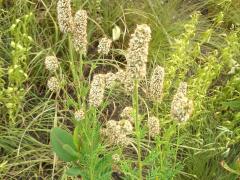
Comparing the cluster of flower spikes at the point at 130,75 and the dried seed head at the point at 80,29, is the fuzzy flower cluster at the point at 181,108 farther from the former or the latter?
the dried seed head at the point at 80,29

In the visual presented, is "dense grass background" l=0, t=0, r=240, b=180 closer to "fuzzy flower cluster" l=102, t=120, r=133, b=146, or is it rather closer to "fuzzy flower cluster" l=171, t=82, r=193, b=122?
"fuzzy flower cluster" l=102, t=120, r=133, b=146

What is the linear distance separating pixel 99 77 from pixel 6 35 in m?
1.31

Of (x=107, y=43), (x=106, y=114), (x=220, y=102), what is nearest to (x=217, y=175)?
(x=220, y=102)

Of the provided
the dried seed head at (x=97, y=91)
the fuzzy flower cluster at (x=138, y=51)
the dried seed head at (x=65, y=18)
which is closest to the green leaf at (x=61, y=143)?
the dried seed head at (x=97, y=91)

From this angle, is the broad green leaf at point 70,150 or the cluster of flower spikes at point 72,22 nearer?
the cluster of flower spikes at point 72,22

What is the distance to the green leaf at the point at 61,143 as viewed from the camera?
5.82 feet

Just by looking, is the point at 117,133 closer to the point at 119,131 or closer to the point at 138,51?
the point at 119,131

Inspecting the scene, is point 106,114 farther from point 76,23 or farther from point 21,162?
point 76,23

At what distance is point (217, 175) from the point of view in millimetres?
2121

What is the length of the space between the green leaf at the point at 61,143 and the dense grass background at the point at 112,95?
0.09m

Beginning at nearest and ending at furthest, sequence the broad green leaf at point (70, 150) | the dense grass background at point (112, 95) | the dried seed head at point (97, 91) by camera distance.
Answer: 1. the dried seed head at point (97, 91)
2. the broad green leaf at point (70, 150)
3. the dense grass background at point (112, 95)

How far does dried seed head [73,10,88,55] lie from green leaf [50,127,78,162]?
1.31ft

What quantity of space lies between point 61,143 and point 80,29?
498mm

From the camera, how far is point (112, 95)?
8.27 feet
